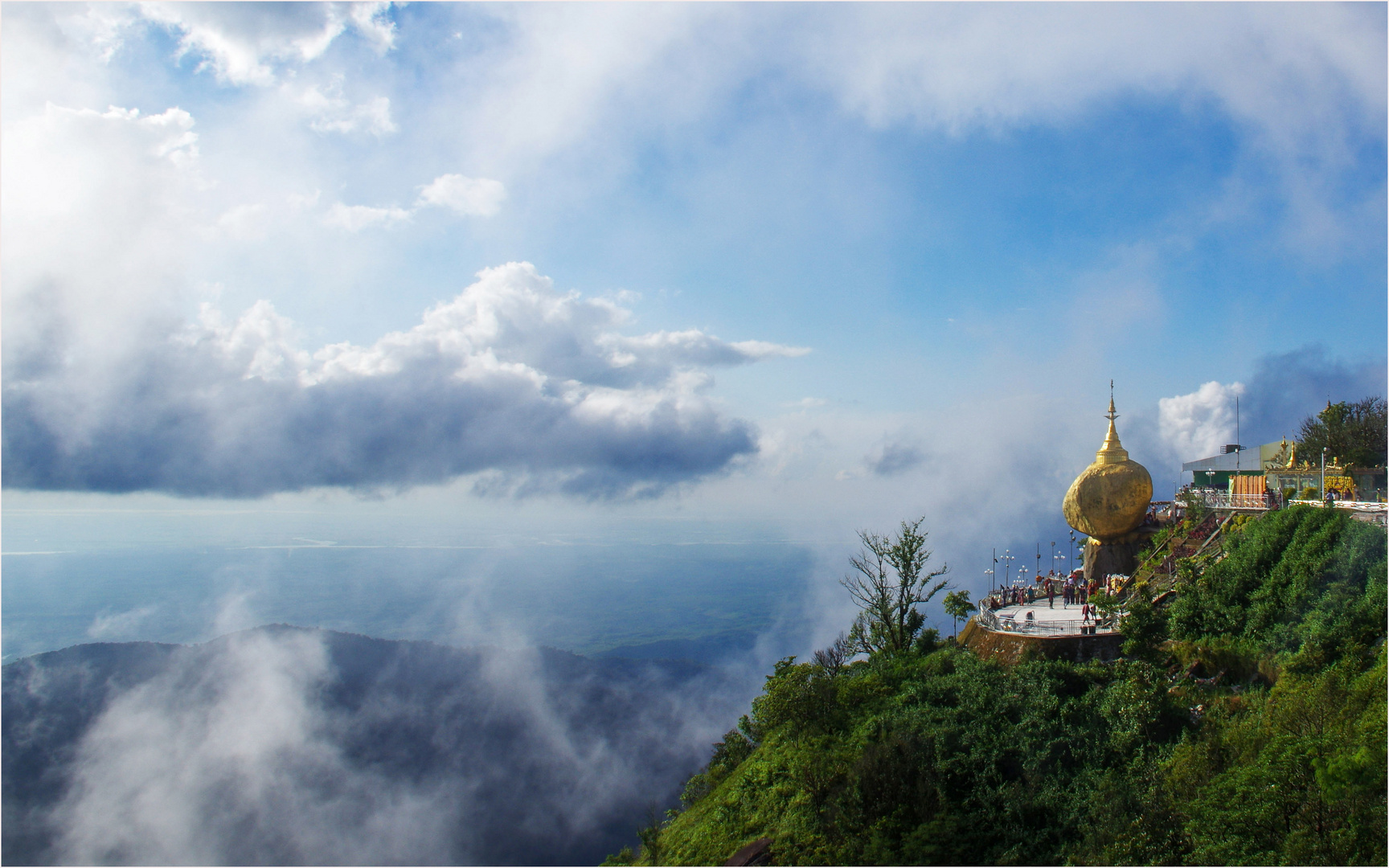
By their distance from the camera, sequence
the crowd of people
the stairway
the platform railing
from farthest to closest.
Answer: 1. the crowd of people
2. the stairway
3. the platform railing

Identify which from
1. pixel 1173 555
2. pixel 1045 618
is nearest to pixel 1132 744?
pixel 1045 618

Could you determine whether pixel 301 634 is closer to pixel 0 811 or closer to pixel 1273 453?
pixel 0 811

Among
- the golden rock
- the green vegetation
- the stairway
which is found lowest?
the green vegetation

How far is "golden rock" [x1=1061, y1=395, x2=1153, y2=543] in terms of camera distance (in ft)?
99.1

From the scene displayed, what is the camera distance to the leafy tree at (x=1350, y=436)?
32.5m

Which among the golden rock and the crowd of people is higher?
the golden rock

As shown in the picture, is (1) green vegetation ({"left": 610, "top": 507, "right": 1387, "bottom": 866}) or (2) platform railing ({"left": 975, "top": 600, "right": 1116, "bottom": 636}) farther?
(2) platform railing ({"left": 975, "top": 600, "right": 1116, "bottom": 636})

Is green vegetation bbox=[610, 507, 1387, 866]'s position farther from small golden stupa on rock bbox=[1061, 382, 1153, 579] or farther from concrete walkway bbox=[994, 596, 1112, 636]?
small golden stupa on rock bbox=[1061, 382, 1153, 579]

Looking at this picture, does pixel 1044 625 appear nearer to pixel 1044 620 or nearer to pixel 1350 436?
pixel 1044 620

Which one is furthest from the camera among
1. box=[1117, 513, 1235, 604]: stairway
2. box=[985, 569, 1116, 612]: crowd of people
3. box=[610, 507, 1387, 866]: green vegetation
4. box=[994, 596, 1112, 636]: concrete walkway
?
box=[985, 569, 1116, 612]: crowd of people

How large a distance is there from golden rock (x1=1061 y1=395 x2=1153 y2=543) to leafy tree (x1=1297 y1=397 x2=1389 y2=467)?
9938 mm

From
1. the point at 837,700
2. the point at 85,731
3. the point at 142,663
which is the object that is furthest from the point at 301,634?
the point at 837,700

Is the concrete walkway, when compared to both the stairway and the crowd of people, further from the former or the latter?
the stairway

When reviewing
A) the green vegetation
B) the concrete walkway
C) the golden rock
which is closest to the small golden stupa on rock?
the golden rock
